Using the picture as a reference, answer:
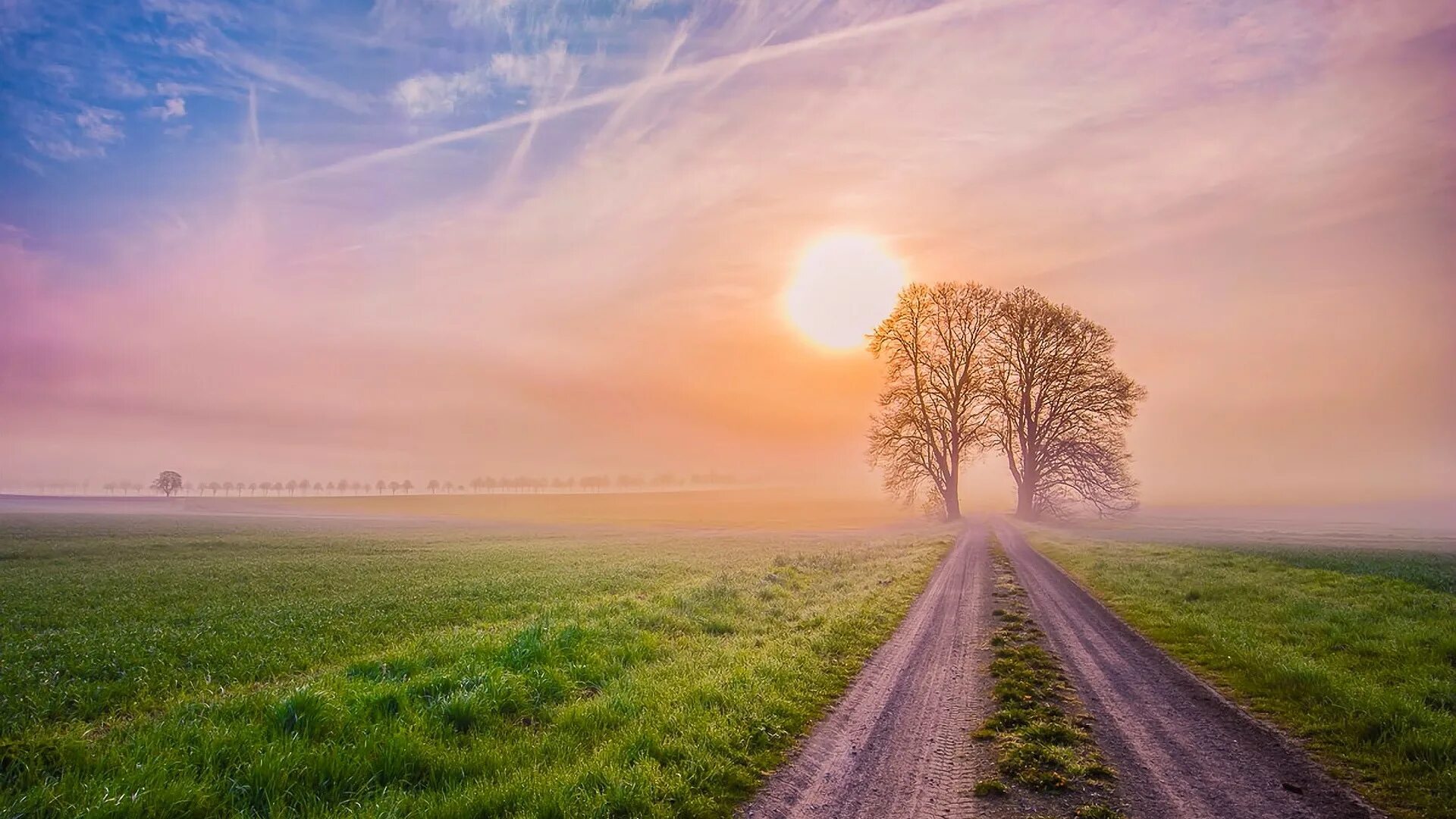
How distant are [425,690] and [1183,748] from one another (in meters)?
11.0

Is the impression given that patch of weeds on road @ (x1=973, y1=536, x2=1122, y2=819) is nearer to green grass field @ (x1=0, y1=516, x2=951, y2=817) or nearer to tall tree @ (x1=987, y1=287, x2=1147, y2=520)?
green grass field @ (x1=0, y1=516, x2=951, y2=817)

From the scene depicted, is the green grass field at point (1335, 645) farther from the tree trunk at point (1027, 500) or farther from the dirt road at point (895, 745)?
the tree trunk at point (1027, 500)

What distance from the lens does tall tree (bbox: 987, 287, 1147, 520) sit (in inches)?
1988

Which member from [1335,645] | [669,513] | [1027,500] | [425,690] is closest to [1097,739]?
[1335,645]

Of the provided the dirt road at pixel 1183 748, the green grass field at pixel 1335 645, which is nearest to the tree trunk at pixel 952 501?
the green grass field at pixel 1335 645

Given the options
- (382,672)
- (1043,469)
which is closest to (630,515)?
(1043,469)

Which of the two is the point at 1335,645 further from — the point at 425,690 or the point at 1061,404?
the point at 1061,404

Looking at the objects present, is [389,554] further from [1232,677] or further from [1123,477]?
[1123,477]

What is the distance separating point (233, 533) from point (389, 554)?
3782 centimetres

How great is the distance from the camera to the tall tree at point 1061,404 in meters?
50.5

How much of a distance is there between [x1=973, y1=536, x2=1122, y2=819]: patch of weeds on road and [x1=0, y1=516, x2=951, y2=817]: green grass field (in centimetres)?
262

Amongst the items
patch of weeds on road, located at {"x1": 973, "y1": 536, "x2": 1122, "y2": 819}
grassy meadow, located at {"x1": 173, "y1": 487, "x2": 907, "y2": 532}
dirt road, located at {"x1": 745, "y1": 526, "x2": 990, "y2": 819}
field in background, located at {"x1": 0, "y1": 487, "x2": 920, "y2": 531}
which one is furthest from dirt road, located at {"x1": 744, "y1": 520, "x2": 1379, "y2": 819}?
field in background, located at {"x1": 0, "y1": 487, "x2": 920, "y2": 531}

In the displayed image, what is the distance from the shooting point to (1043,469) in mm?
55344

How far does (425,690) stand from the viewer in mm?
9461
